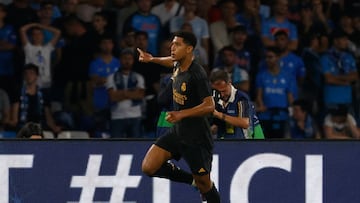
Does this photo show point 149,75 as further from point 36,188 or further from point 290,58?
point 36,188

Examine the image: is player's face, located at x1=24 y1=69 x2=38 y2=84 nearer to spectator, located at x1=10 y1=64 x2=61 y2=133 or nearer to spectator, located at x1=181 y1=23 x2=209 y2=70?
spectator, located at x1=10 y1=64 x2=61 y2=133

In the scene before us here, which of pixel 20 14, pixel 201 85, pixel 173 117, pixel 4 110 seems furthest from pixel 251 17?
pixel 173 117

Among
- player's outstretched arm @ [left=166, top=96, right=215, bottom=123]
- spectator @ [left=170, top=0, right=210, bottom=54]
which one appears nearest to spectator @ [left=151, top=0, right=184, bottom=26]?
spectator @ [left=170, top=0, right=210, bottom=54]

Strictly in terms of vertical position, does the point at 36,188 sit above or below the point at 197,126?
below

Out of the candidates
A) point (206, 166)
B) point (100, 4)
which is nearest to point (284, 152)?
point (206, 166)

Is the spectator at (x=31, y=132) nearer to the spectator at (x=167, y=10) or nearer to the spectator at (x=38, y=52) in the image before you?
the spectator at (x=38, y=52)

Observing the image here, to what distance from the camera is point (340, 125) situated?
16.6 metres

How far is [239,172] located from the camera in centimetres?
1229

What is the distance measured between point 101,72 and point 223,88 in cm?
396

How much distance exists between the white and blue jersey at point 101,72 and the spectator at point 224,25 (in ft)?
4.84

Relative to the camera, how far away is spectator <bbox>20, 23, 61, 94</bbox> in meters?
16.3

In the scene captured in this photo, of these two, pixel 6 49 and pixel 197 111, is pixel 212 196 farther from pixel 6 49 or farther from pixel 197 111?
pixel 6 49

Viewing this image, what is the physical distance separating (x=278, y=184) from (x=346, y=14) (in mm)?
6052

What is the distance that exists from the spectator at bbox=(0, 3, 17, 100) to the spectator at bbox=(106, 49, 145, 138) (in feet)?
4.36
